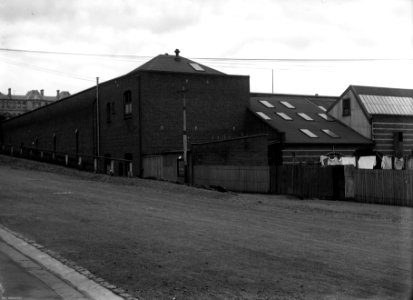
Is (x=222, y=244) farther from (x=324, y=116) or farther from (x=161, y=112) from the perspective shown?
(x=324, y=116)

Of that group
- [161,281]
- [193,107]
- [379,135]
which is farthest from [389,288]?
[379,135]

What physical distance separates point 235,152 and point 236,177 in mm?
6180

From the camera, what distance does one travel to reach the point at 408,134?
163ft

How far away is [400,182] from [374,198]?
5.69 feet

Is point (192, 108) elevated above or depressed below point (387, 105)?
below

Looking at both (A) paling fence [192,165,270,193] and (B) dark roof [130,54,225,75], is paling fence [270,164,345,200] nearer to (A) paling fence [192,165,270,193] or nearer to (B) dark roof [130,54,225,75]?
(A) paling fence [192,165,270,193]

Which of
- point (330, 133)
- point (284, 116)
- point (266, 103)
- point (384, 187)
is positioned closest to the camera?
point (384, 187)

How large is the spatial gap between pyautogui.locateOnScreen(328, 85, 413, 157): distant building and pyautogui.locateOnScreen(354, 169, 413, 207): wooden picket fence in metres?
22.8

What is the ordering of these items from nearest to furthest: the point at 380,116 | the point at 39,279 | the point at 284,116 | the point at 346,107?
1. the point at 39,279
2. the point at 380,116
3. the point at 284,116
4. the point at 346,107

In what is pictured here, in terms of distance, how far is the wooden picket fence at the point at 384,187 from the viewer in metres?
23.7

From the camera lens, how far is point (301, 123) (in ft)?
156

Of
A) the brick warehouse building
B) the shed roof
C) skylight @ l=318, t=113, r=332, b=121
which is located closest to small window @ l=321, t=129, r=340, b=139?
skylight @ l=318, t=113, r=332, b=121

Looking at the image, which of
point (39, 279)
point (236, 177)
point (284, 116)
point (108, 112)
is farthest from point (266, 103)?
point (39, 279)

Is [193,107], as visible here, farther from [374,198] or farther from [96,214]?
[96,214]
